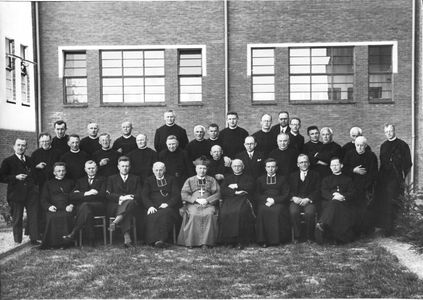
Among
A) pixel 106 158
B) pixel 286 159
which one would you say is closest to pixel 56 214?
pixel 106 158

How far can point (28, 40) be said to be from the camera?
1407cm

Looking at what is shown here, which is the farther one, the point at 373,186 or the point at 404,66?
the point at 404,66

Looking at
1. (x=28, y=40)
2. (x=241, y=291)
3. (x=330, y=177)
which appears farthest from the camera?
(x=28, y=40)

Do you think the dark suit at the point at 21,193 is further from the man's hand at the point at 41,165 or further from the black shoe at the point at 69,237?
the black shoe at the point at 69,237

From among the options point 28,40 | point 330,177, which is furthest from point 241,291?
point 28,40

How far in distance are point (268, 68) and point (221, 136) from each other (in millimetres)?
6281

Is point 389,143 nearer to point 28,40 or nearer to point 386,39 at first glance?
point 386,39

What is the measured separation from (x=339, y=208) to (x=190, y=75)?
321 inches

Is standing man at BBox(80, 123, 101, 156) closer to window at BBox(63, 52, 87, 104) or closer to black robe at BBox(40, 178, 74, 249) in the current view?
black robe at BBox(40, 178, 74, 249)

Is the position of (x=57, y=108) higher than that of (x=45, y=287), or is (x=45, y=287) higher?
(x=57, y=108)

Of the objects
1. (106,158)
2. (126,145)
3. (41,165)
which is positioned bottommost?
(41,165)

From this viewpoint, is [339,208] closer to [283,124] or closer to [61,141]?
[283,124]

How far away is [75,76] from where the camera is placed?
48.7ft

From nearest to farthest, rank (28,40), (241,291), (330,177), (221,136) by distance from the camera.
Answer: (241,291) < (330,177) < (221,136) < (28,40)
